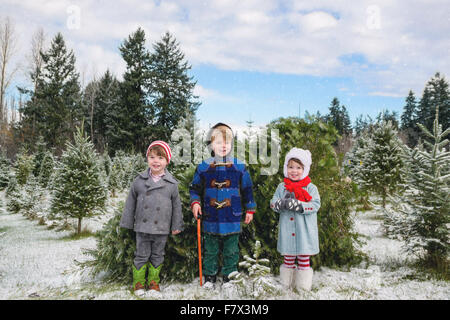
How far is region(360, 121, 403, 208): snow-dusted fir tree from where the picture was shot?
10.3 m

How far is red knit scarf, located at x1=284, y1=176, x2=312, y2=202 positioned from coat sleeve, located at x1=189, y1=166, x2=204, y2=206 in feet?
3.47

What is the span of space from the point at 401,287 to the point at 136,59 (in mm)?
34675

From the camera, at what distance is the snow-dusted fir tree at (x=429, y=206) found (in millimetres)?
4227

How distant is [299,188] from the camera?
3.68 metres

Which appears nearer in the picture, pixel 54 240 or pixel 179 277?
pixel 179 277

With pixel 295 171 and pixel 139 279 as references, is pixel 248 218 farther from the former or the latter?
pixel 139 279

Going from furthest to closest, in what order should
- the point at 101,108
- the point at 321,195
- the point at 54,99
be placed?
the point at 101,108 < the point at 54,99 < the point at 321,195

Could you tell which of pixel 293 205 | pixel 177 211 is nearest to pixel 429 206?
pixel 293 205

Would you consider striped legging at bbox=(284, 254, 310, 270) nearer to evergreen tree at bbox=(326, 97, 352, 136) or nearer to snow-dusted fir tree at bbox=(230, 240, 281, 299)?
snow-dusted fir tree at bbox=(230, 240, 281, 299)

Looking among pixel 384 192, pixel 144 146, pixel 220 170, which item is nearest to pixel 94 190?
pixel 220 170

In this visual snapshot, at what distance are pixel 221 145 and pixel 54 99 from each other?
109ft

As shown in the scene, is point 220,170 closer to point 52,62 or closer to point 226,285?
point 226,285

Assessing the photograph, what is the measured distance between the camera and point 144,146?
34.2 m

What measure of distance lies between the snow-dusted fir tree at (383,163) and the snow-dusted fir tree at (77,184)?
28.6 feet
